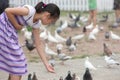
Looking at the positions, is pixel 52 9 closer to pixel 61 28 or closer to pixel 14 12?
pixel 14 12

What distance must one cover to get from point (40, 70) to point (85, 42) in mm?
3753

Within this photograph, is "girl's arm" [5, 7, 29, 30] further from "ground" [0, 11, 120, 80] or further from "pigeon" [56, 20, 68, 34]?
"pigeon" [56, 20, 68, 34]

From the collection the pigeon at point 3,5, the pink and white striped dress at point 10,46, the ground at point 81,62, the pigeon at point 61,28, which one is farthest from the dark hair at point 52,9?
the pigeon at point 61,28

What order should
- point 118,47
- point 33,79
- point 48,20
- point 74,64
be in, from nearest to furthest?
point 48,20
point 33,79
point 74,64
point 118,47

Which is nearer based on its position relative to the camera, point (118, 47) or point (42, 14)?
point (42, 14)

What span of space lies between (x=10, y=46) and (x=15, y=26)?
27 cm

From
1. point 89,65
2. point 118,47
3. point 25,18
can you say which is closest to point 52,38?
point 118,47

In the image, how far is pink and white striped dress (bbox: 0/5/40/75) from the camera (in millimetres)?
5902

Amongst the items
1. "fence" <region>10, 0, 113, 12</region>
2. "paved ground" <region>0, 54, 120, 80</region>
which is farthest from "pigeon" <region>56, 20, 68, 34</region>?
"fence" <region>10, 0, 113, 12</region>

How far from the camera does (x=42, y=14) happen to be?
5848 mm

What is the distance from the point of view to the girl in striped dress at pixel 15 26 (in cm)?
581

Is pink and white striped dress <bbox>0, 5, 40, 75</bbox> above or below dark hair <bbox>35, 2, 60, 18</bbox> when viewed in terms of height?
below

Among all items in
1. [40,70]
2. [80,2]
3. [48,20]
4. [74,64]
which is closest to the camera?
[48,20]

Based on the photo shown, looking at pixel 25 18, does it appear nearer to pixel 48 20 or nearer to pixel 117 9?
pixel 48 20
